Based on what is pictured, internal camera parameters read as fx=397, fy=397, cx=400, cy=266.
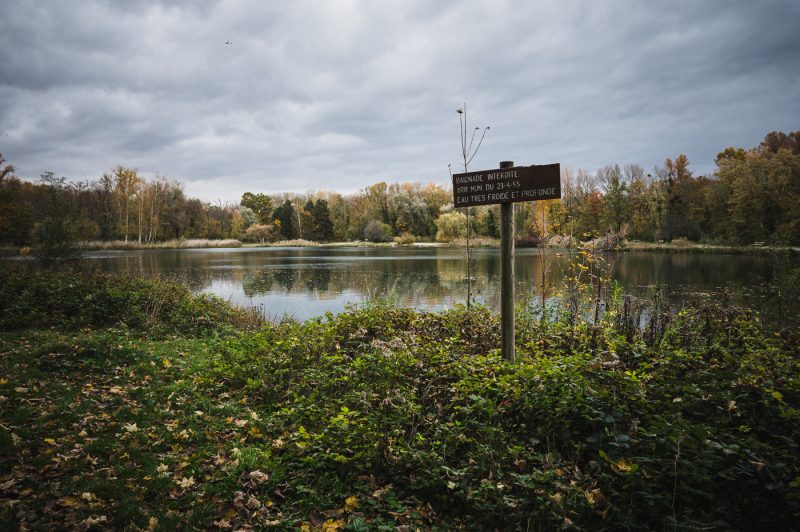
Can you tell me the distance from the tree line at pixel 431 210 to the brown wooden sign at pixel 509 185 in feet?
12.5

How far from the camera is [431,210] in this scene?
82188 mm

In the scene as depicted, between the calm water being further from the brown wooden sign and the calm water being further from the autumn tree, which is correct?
the autumn tree

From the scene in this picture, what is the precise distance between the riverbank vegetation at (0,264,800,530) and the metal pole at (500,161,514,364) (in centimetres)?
33

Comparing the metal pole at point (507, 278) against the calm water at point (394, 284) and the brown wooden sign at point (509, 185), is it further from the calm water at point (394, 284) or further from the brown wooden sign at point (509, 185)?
the calm water at point (394, 284)

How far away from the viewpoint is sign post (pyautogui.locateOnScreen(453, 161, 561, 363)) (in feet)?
17.3

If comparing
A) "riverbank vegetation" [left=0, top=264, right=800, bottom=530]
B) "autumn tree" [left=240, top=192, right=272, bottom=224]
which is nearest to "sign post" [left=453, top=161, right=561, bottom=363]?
"riverbank vegetation" [left=0, top=264, right=800, bottom=530]

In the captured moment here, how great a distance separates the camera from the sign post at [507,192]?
5273 mm

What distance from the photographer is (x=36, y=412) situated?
4.71 metres

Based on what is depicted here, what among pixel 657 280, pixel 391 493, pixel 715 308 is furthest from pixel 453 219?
pixel 391 493

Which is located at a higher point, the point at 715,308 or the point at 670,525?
the point at 715,308

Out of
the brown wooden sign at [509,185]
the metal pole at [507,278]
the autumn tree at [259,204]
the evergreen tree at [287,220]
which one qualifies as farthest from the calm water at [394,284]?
the autumn tree at [259,204]

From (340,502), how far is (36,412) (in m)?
4.01

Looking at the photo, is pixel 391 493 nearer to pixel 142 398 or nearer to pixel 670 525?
pixel 670 525

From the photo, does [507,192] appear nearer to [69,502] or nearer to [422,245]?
[69,502]
